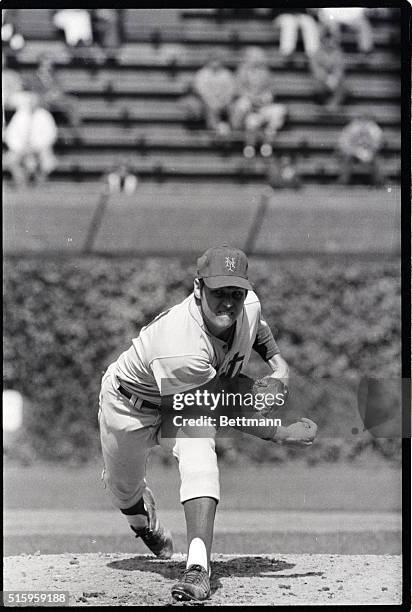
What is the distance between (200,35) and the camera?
261 inches

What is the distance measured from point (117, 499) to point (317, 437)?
91cm

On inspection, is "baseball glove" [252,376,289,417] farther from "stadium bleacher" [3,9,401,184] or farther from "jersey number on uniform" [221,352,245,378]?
"stadium bleacher" [3,9,401,184]

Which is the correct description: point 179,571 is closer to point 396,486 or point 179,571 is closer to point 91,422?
point 396,486

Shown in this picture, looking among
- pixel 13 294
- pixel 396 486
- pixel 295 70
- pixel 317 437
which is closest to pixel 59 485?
pixel 13 294

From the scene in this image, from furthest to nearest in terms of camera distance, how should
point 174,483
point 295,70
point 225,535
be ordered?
point 295,70, point 225,535, point 174,483

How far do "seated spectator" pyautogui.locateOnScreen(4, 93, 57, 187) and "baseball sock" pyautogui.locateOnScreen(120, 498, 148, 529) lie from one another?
212cm

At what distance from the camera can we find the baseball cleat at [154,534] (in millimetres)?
4738

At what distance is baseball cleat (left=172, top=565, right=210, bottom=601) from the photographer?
4031mm

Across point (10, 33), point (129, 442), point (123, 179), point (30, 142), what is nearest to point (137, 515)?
point (129, 442)

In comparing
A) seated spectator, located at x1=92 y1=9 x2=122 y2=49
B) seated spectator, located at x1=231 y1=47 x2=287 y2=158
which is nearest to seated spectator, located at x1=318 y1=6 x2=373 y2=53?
seated spectator, located at x1=92 y1=9 x2=122 y2=49

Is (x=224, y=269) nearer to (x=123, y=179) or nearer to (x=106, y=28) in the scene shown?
(x=106, y=28)

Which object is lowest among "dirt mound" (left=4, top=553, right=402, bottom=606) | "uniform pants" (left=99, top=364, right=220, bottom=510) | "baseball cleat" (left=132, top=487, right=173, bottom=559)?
"dirt mound" (left=4, top=553, right=402, bottom=606)

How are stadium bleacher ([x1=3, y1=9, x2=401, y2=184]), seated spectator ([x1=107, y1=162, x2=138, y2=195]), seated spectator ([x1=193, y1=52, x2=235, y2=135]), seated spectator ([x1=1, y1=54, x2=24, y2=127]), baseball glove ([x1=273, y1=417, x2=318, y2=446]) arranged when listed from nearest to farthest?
baseball glove ([x1=273, y1=417, x2=318, y2=446]) → seated spectator ([x1=1, y1=54, x2=24, y2=127]) → stadium bleacher ([x1=3, y1=9, x2=401, y2=184]) → seated spectator ([x1=193, y1=52, x2=235, y2=135]) → seated spectator ([x1=107, y1=162, x2=138, y2=195])

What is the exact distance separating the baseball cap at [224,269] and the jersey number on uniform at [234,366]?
34 cm
